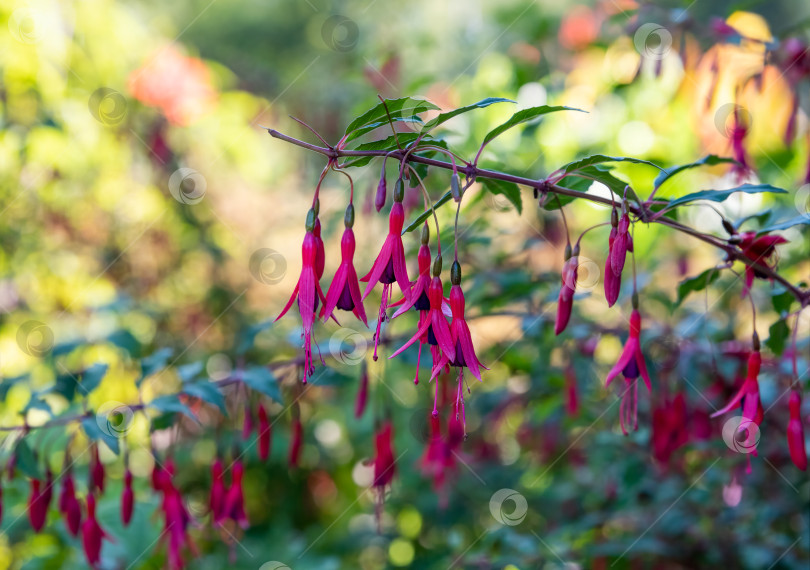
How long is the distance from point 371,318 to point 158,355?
0.70 m

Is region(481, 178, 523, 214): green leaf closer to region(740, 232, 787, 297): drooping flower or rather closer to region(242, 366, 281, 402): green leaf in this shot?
region(740, 232, 787, 297): drooping flower

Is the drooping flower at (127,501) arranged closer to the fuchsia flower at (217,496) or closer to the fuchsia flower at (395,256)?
the fuchsia flower at (217,496)

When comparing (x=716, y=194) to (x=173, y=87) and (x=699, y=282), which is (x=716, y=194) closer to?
(x=699, y=282)

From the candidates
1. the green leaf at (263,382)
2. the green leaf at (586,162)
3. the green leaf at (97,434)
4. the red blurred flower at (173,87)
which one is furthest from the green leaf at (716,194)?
the red blurred flower at (173,87)

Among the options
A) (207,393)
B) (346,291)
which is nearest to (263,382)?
(207,393)

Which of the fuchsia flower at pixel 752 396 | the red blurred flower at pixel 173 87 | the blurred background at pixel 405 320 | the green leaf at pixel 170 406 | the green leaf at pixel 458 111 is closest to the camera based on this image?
the green leaf at pixel 458 111

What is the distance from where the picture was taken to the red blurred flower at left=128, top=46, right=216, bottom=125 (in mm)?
1827

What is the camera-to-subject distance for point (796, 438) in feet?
1.98

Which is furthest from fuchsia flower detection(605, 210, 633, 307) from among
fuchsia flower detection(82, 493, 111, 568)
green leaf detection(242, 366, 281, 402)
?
fuchsia flower detection(82, 493, 111, 568)

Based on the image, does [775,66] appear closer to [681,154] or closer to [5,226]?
[681,154]

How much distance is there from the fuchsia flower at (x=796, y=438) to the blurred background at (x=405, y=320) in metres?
0.09

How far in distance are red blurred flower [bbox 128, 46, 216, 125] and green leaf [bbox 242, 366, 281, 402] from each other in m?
1.30

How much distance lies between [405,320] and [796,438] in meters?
0.84

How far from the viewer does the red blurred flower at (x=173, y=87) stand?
5.99 feet
